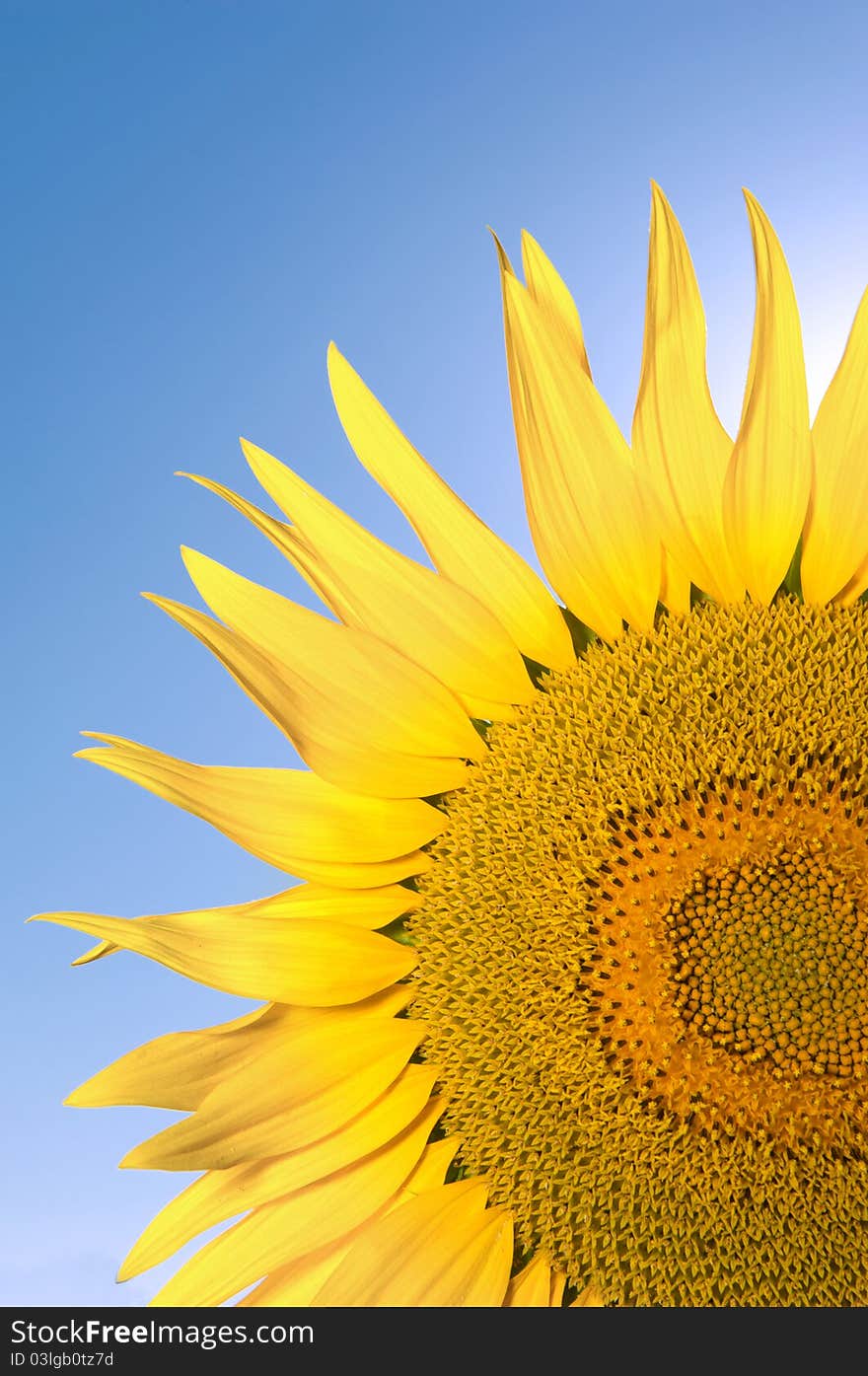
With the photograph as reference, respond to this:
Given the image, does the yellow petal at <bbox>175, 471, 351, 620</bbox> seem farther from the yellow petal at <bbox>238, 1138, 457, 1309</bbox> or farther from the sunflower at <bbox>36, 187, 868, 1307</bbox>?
the yellow petal at <bbox>238, 1138, 457, 1309</bbox>

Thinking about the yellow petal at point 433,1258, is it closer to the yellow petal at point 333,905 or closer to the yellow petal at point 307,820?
the yellow petal at point 333,905

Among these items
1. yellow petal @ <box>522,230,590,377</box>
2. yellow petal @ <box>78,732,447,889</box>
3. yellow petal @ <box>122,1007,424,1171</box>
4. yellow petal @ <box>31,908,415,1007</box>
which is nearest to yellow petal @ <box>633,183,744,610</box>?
yellow petal @ <box>522,230,590,377</box>

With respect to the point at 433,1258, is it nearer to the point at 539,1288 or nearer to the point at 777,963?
the point at 539,1288

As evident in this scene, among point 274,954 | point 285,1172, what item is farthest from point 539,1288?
point 274,954

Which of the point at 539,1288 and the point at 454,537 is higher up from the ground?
the point at 454,537

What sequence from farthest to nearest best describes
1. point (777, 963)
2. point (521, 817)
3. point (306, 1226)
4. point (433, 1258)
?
1. point (306, 1226)
2. point (433, 1258)
3. point (521, 817)
4. point (777, 963)

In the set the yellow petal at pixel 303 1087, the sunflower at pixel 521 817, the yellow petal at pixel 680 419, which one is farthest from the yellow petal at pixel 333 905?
the yellow petal at pixel 680 419
